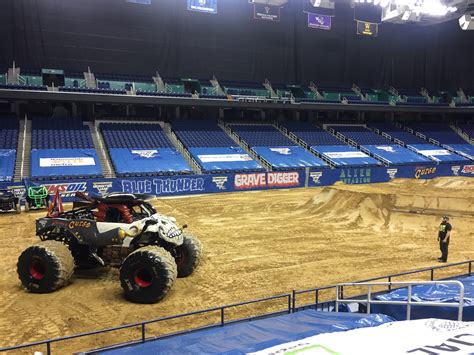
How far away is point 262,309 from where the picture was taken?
898 centimetres

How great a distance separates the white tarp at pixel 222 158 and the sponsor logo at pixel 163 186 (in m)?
3.53

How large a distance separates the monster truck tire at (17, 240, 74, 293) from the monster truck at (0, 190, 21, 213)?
11559mm

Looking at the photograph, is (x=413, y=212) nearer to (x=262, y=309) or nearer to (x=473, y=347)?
(x=262, y=309)

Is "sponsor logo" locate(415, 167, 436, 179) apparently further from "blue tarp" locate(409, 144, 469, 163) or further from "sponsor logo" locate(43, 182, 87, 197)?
"sponsor logo" locate(43, 182, 87, 197)

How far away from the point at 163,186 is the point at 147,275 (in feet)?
53.3

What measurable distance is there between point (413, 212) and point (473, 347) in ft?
50.9

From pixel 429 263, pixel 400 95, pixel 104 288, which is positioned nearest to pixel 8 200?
pixel 104 288

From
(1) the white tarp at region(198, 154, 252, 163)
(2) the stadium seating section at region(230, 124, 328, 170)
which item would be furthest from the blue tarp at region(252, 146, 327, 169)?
(1) the white tarp at region(198, 154, 252, 163)

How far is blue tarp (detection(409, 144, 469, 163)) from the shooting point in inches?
1481

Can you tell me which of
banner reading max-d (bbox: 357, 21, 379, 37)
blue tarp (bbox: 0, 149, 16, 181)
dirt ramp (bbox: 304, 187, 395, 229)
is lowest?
dirt ramp (bbox: 304, 187, 395, 229)

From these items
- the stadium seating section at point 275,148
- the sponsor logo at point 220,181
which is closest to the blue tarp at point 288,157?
the stadium seating section at point 275,148

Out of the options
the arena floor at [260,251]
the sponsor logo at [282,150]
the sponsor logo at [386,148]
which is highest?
the sponsor logo at [386,148]

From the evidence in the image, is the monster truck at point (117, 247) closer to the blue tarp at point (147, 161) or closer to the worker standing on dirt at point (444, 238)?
the worker standing on dirt at point (444, 238)

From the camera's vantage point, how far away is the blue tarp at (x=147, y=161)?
2638 centimetres
